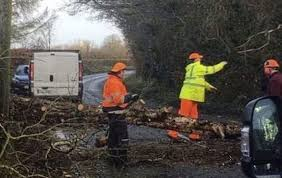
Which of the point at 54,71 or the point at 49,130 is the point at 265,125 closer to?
the point at 49,130

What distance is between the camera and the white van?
72.7 ft

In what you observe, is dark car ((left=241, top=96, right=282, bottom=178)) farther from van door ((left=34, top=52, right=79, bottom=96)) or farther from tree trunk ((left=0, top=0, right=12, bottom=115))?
van door ((left=34, top=52, right=79, bottom=96))

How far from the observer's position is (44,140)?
7.19 metres

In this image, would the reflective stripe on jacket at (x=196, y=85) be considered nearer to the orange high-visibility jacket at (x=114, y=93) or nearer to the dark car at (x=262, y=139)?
the orange high-visibility jacket at (x=114, y=93)

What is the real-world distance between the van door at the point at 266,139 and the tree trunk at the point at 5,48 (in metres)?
6.60

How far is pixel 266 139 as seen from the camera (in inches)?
122

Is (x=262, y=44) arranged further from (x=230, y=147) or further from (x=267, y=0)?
(x=230, y=147)

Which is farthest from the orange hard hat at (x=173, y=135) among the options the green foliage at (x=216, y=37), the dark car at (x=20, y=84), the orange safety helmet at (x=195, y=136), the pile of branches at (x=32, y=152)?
the dark car at (x=20, y=84)

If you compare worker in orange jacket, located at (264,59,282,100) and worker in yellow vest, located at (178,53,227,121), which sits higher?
worker in orange jacket, located at (264,59,282,100)

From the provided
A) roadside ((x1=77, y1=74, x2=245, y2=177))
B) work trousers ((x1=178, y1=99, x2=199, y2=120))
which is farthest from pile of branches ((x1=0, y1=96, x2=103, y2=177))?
work trousers ((x1=178, y1=99, x2=199, y2=120))

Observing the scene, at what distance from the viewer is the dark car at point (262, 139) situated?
3.07m

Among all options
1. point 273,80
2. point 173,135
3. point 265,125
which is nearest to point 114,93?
point 173,135

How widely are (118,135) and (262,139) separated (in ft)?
20.5

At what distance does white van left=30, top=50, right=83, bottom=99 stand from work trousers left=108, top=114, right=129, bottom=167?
12825 mm
